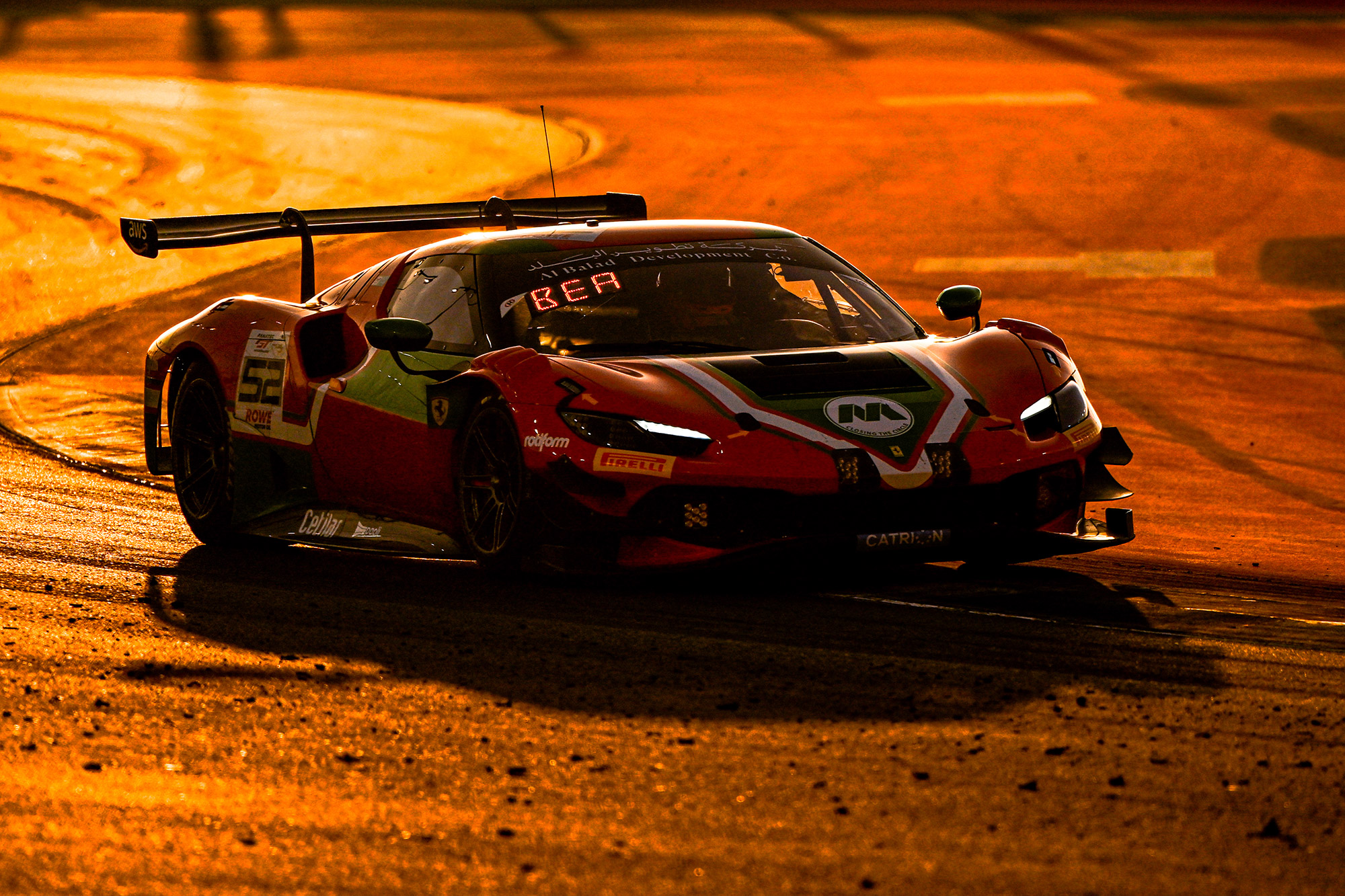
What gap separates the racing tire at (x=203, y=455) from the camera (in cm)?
895

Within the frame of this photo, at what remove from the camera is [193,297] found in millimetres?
19047

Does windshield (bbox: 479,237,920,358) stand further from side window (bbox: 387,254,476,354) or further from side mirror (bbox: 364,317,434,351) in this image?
side mirror (bbox: 364,317,434,351)

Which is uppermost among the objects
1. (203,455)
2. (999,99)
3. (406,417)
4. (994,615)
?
(406,417)

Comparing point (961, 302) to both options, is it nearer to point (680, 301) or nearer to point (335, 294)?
point (680, 301)

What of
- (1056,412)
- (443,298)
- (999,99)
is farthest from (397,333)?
(999,99)

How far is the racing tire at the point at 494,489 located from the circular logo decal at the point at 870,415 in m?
1.09

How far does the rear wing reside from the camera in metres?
9.26

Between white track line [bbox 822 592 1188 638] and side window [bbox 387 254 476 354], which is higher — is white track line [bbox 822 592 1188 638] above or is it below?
below

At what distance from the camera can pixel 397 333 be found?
25.0ft

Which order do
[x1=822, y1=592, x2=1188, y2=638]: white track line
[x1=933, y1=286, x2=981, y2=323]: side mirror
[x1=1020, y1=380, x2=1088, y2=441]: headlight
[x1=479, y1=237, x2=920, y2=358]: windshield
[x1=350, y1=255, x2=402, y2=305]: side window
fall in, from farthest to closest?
[x1=350, y1=255, x2=402, y2=305]: side window, [x1=933, y1=286, x2=981, y2=323]: side mirror, [x1=479, y1=237, x2=920, y2=358]: windshield, [x1=1020, y1=380, x2=1088, y2=441]: headlight, [x1=822, y1=592, x2=1188, y2=638]: white track line

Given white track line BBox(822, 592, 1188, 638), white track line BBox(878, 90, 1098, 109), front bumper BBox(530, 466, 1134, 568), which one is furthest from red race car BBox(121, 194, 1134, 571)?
white track line BBox(878, 90, 1098, 109)

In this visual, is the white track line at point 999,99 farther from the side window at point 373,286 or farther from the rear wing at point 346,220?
the side window at point 373,286

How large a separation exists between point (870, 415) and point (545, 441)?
1.10 metres

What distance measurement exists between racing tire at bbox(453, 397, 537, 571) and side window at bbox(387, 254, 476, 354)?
53 cm
